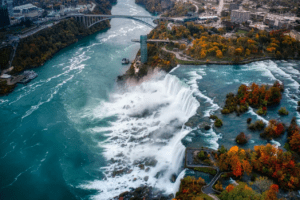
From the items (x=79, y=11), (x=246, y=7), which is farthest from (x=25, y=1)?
(x=246, y=7)

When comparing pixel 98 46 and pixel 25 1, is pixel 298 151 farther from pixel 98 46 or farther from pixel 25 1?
pixel 25 1

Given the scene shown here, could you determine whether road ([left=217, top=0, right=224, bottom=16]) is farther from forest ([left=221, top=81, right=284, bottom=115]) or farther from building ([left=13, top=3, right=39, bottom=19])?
building ([left=13, top=3, right=39, bottom=19])

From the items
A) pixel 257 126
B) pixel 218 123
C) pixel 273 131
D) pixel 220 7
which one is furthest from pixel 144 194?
pixel 220 7

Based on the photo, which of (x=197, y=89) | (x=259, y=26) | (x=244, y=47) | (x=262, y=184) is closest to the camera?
(x=262, y=184)

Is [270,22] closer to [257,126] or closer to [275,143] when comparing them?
[257,126]

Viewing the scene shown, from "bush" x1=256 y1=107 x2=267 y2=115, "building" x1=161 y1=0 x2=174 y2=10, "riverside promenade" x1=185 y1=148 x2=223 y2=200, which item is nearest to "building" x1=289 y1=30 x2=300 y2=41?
"bush" x1=256 y1=107 x2=267 y2=115
